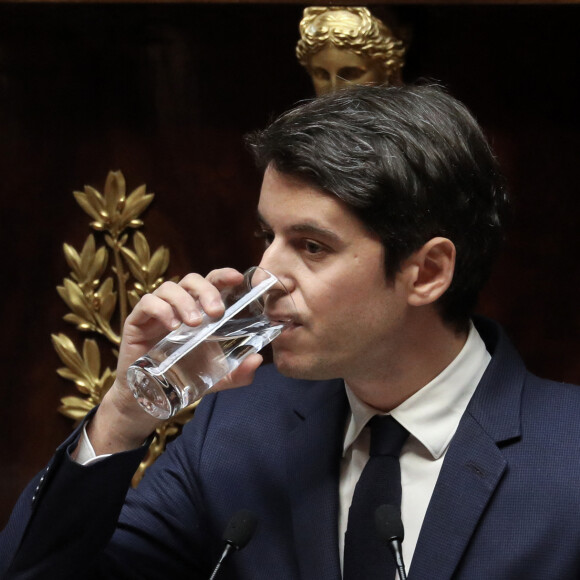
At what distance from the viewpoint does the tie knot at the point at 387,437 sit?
1767 millimetres

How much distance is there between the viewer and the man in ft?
5.42

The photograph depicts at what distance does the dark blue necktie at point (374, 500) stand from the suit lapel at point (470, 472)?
0.06m

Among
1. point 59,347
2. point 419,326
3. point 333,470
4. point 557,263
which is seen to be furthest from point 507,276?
point 59,347

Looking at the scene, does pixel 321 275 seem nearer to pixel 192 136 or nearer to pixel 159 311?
pixel 159 311

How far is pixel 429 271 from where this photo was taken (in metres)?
1.76

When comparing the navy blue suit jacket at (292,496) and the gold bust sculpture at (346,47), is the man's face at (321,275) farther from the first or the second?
the gold bust sculpture at (346,47)

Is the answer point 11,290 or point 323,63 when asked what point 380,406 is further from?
point 11,290

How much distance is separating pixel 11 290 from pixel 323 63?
0.76m

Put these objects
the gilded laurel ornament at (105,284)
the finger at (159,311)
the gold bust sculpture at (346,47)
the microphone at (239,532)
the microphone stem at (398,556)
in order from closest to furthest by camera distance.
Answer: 1. the microphone stem at (398,556)
2. the microphone at (239,532)
3. the finger at (159,311)
4. the gold bust sculpture at (346,47)
5. the gilded laurel ornament at (105,284)

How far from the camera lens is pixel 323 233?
1.65 metres

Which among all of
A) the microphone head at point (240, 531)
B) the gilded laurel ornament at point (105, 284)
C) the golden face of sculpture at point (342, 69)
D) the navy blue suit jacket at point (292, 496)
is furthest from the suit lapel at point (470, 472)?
the gilded laurel ornament at point (105, 284)

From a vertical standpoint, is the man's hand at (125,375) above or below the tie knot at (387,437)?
above

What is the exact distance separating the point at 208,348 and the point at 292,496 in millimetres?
375

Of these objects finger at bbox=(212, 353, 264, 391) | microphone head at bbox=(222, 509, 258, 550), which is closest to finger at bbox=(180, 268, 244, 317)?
finger at bbox=(212, 353, 264, 391)
